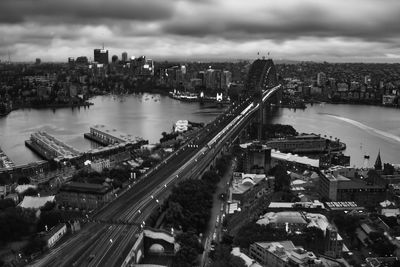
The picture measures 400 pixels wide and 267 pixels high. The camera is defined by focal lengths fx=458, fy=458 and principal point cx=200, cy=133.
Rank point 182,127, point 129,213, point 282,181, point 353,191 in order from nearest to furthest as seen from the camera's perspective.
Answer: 1. point 129,213
2. point 353,191
3. point 282,181
4. point 182,127

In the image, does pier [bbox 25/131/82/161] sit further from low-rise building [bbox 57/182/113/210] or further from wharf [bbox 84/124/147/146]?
low-rise building [bbox 57/182/113/210]

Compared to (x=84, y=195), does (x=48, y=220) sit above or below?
below

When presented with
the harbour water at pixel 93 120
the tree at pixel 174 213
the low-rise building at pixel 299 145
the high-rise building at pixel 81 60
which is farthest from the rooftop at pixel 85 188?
the high-rise building at pixel 81 60

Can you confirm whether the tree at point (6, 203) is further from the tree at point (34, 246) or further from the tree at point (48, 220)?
the tree at point (34, 246)

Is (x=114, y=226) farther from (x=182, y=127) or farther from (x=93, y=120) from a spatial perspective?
(x=93, y=120)

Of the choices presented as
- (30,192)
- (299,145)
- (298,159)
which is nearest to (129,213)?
(30,192)

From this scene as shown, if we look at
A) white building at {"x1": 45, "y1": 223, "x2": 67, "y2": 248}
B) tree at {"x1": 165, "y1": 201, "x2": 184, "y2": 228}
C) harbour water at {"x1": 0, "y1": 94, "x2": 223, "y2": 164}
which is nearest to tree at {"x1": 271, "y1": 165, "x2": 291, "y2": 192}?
tree at {"x1": 165, "y1": 201, "x2": 184, "y2": 228}

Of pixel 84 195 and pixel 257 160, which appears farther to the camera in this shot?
pixel 257 160

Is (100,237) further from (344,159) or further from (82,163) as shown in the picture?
(344,159)
